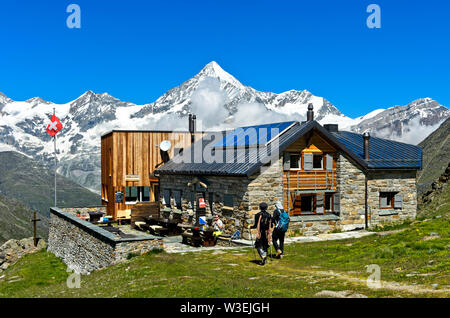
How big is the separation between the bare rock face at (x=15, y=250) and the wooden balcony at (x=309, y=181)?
23.4 meters

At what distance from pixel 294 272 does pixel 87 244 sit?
12881mm

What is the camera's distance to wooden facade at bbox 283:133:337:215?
2631 centimetres

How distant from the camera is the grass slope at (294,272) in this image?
11.7 metres

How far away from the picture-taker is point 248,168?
24328 mm

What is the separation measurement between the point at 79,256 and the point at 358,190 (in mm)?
16040

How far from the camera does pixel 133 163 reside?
3531cm

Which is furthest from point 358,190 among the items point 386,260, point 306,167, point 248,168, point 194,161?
point 386,260

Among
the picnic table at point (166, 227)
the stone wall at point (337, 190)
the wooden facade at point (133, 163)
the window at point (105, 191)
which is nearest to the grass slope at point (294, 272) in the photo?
the stone wall at point (337, 190)

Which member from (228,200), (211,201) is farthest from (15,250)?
(228,200)

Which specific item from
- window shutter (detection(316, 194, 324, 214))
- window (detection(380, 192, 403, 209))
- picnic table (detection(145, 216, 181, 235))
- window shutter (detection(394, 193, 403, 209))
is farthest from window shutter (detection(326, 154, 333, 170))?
picnic table (detection(145, 216, 181, 235))

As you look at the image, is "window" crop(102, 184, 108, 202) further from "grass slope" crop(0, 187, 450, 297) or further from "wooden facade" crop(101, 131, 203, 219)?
"grass slope" crop(0, 187, 450, 297)

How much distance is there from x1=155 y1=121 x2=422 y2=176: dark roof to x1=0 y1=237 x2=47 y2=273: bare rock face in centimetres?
1430

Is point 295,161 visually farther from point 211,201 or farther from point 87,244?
point 87,244
